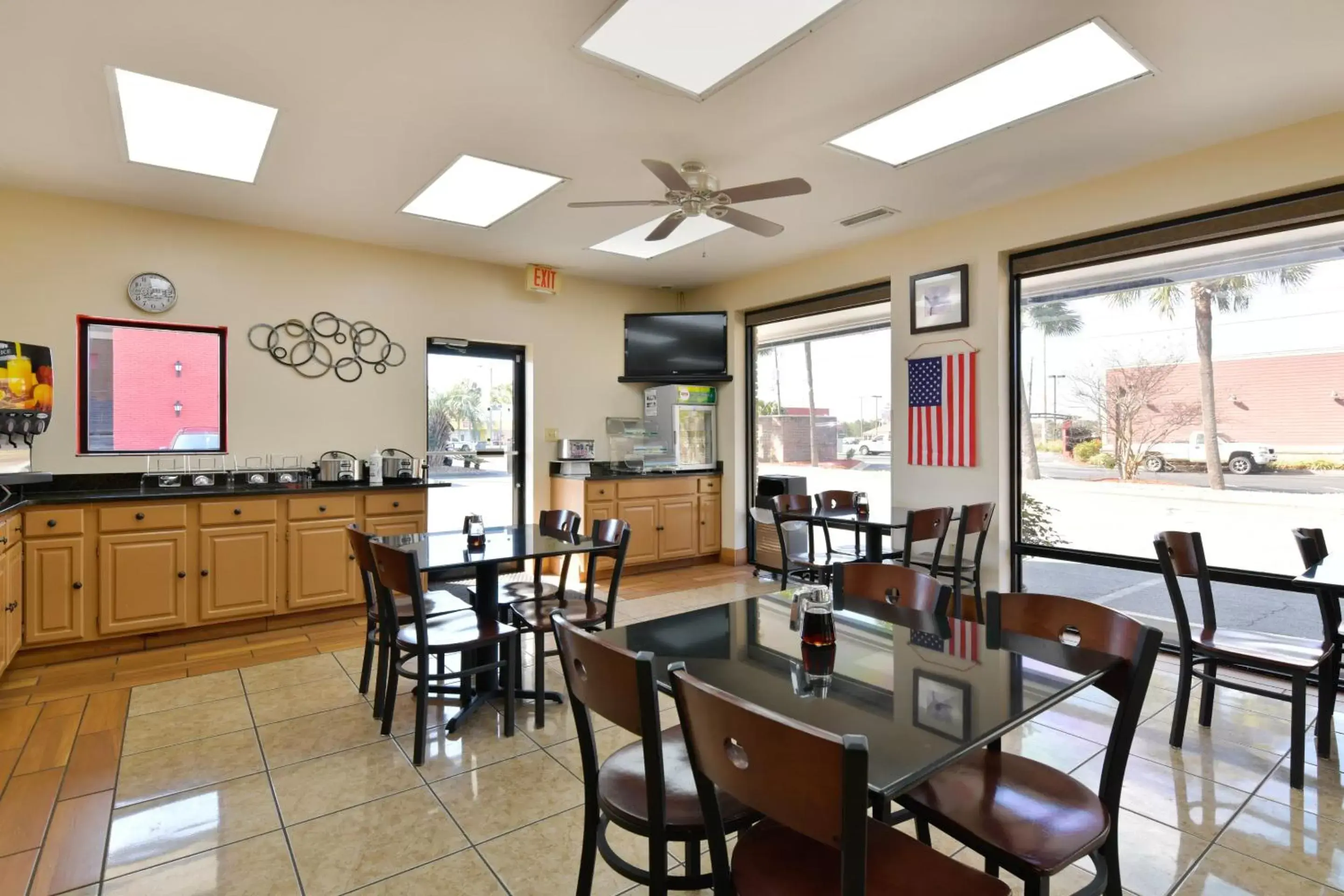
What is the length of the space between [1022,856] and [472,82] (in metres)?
3.22

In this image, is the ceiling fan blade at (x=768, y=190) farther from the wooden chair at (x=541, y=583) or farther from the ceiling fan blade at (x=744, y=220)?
the wooden chair at (x=541, y=583)

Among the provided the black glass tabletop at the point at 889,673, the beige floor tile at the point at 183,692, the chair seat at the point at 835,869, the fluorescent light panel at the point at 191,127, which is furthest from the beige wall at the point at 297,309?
the chair seat at the point at 835,869

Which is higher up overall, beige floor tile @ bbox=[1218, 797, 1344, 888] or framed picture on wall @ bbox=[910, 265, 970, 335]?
framed picture on wall @ bbox=[910, 265, 970, 335]

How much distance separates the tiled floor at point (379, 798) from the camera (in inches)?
78.4

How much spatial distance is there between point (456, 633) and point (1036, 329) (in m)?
4.06

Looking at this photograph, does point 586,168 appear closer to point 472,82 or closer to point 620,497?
point 472,82

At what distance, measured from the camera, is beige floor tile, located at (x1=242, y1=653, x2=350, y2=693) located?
350cm

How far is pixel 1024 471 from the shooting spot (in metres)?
4.60

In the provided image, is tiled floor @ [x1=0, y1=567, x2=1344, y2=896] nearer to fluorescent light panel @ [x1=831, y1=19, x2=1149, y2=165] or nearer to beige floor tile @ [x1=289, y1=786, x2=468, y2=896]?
beige floor tile @ [x1=289, y1=786, x2=468, y2=896]

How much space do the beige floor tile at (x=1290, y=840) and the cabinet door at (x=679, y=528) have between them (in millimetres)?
4519

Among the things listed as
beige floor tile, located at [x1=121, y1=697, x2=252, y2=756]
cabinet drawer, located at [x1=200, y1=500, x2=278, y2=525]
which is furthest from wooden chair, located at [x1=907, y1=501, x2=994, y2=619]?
cabinet drawer, located at [x1=200, y1=500, x2=278, y2=525]

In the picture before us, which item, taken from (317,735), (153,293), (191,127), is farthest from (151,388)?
(317,735)

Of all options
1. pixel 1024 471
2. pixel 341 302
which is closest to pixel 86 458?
pixel 341 302

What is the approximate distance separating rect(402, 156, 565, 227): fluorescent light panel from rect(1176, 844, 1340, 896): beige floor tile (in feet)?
13.3
